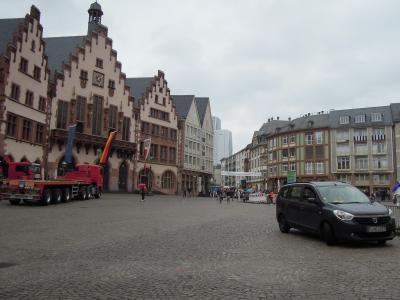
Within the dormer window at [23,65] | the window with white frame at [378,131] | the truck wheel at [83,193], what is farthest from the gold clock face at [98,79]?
the window with white frame at [378,131]

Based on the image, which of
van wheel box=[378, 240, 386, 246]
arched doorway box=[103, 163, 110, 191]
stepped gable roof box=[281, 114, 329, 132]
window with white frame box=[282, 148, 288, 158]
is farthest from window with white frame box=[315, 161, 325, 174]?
van wheel box=[378, 240, 386, 246]

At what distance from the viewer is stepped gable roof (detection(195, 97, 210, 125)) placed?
80.1 m

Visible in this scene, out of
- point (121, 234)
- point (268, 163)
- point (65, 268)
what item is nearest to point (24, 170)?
point (121, 234)

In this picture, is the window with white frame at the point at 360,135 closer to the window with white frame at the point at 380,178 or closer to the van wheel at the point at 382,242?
the window with white frame at the point at 380,178

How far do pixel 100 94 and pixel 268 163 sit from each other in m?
54.0

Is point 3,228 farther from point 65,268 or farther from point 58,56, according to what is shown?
point 58,56

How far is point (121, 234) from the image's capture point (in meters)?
12.8

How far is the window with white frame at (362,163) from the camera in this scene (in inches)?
3132

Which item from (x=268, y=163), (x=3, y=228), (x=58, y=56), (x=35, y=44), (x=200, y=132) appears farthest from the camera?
(x=268, y=163)

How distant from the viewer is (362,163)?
7994 cm

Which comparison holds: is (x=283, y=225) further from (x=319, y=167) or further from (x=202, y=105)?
(x=319, y=167)

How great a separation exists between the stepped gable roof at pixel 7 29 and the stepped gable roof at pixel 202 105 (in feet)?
141

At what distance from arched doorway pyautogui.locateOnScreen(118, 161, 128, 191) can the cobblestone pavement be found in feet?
137

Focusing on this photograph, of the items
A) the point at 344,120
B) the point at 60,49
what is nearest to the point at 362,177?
the point at 344,120
